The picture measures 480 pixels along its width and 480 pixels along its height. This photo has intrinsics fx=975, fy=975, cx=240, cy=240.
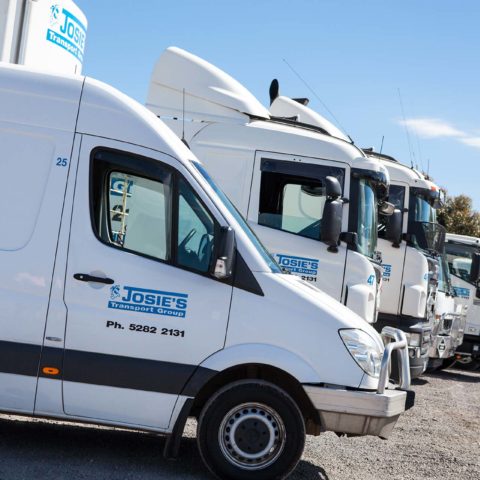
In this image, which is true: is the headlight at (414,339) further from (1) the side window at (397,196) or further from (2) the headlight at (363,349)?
(2) the headlight at (363,349)

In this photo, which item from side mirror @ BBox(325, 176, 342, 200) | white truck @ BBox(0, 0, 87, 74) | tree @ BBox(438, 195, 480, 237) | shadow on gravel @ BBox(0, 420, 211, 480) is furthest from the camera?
tree @ BBox(438, 195, 480, 237)

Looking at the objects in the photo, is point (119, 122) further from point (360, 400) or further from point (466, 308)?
point (466, 308)

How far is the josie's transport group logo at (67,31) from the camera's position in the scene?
9038 millimetres

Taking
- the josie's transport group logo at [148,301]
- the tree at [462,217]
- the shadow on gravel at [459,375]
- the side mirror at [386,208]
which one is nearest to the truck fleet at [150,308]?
the josie's transport group logo at [148,301]

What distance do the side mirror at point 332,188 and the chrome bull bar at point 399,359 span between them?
2.78 metres

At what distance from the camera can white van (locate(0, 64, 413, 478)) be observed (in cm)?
670

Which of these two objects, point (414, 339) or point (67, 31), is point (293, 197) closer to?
point (67, 31)

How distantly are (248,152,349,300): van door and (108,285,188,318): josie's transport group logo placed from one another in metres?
4.38

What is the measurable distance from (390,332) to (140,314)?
2.12 m

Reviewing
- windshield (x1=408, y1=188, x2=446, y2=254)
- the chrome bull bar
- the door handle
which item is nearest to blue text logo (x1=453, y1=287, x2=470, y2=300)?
windshield (x1=408, y1=188, x2=446, y2=254)

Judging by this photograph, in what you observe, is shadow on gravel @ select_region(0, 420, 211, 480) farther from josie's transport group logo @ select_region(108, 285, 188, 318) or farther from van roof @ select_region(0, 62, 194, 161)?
van roof @ select_region(0, 62, 194, 161)

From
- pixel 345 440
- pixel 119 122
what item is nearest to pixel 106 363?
pixel 119 122

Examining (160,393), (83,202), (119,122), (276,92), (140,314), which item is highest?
(276,92)

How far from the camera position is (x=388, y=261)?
1396 cm
